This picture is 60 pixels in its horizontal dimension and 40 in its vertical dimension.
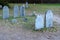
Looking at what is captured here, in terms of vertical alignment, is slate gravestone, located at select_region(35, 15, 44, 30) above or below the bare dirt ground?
above

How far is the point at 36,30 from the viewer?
7457 millimetres

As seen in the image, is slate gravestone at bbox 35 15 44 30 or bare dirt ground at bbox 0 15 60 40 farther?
slate gravestone at bbox 35 15 44 30

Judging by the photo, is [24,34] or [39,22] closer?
[24,34]

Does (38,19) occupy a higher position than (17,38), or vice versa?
(38,19)

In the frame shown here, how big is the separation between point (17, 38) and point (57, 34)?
173 centimetres

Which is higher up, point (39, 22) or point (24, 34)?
point (39, 22)

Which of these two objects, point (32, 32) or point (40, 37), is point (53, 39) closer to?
point (40, 37)

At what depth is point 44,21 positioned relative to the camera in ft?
25.6

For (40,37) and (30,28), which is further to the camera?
(30,28)

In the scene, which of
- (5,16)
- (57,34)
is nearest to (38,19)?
(57,34)

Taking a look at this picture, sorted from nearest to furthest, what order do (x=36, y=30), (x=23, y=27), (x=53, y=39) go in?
(x=53, y=39)
(x=36, y=30)
(x=23, y=27)

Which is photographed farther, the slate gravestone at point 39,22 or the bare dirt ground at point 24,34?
the slate gravestone at point 39,22

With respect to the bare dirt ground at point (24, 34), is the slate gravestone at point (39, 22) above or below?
above

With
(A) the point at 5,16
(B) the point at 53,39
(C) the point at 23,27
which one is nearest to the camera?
(B) the point at 53,39
